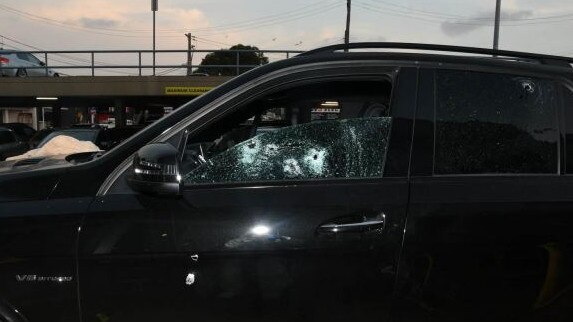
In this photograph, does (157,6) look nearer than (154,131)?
No

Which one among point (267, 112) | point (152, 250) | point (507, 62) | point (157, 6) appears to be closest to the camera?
point (152, 250)

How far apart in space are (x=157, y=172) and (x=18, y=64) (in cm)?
2679

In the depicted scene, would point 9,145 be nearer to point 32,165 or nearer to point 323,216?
point 32,165

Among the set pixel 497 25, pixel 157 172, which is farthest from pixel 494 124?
pixel 497 25

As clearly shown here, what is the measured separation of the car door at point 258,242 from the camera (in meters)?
2.17

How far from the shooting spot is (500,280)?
7.27 feet

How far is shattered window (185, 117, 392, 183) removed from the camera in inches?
92.7

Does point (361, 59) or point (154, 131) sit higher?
point (361, 59)

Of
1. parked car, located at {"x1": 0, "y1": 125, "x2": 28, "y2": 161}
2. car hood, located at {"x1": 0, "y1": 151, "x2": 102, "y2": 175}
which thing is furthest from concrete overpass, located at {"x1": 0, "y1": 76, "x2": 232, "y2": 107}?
car hood, located at {"x1": 0, "y1": 151, "x2": 102, "y2": 175}

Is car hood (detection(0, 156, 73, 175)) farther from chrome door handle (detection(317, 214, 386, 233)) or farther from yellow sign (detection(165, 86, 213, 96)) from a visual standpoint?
yellow sign (detection(165, 86, 213, 96))

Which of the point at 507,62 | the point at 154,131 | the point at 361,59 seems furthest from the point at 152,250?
the point at 507,62

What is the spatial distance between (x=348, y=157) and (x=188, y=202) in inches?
26.9

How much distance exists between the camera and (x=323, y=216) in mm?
2223

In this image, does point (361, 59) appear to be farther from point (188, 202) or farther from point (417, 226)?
point (188, 202)
